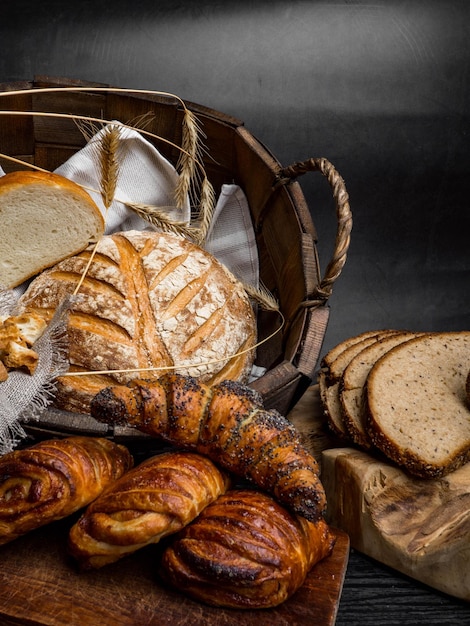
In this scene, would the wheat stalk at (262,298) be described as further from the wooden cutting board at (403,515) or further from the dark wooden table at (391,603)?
the dark wooden table at (391,603)

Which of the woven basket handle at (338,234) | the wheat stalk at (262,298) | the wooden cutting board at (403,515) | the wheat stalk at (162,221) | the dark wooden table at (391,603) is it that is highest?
the woven basket handle at (338,234)

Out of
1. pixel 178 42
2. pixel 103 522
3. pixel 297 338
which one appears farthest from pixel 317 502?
pixel 178 42

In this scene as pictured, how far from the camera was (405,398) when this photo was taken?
2.39 m

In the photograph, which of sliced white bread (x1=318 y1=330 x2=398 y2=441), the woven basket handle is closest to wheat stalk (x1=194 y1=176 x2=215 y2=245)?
the woven basket handle

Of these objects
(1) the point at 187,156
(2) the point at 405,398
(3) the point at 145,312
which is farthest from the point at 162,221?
(2) the point at 405,398

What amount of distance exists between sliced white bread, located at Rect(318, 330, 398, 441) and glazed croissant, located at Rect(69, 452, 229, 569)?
27.7 inches

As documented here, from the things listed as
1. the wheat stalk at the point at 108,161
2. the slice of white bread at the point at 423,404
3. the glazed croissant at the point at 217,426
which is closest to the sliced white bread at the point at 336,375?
the slice of white bread at the point at 423,404

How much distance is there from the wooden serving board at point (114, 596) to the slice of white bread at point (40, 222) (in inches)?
44.5

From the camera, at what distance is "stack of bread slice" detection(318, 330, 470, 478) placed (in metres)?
2.22

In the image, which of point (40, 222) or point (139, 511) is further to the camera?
point (40, 222)

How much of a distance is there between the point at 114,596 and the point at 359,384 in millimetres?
1098

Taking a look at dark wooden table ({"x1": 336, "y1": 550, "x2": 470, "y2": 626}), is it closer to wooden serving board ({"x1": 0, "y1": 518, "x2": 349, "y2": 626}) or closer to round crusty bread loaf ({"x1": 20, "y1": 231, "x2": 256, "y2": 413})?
wooden serving board ({"x1": 0, "y1": 518, "x2": 349, "y2": 626})

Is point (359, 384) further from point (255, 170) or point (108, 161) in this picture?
point (108, 161)

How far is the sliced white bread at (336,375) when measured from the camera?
244cm
